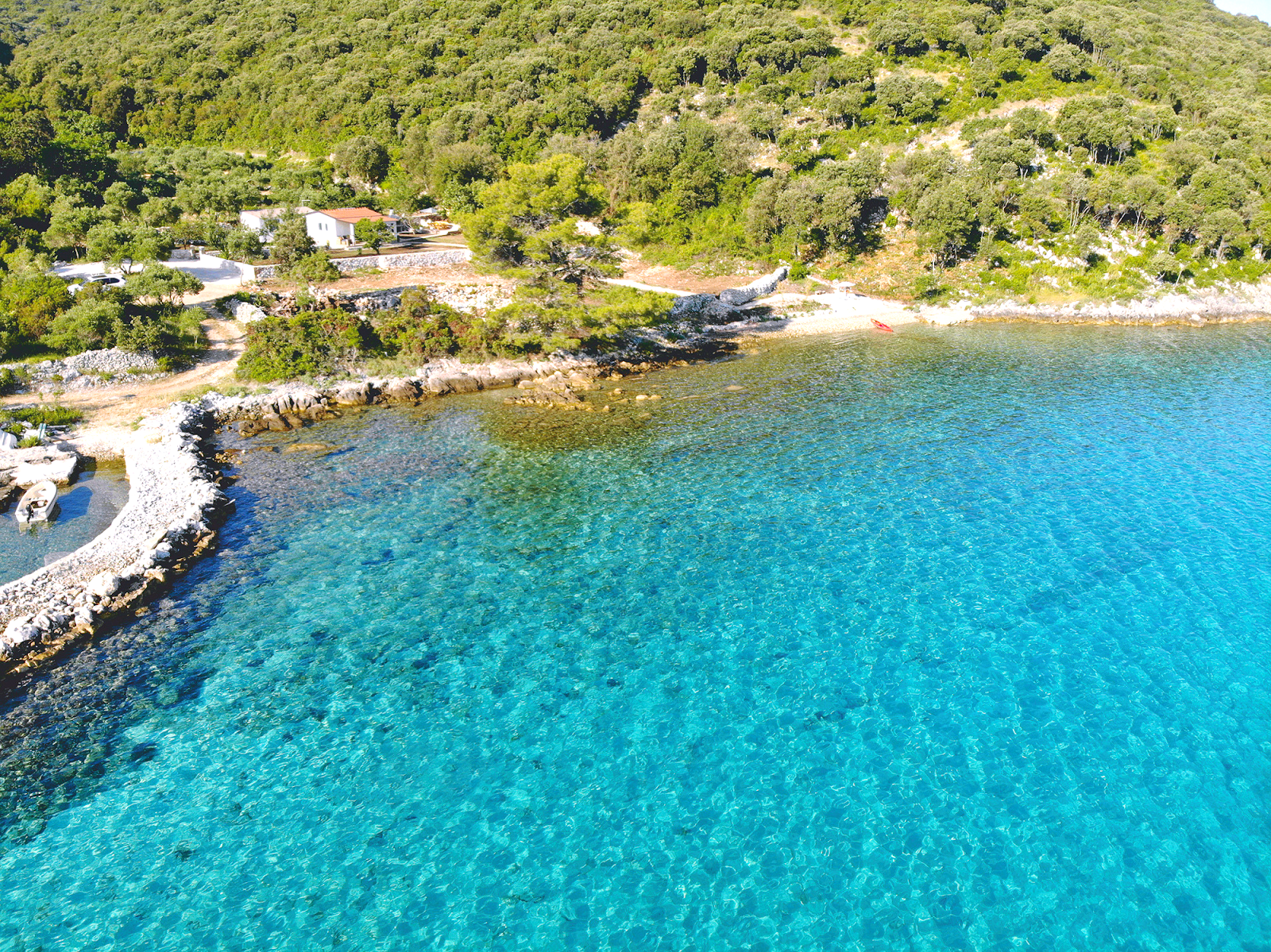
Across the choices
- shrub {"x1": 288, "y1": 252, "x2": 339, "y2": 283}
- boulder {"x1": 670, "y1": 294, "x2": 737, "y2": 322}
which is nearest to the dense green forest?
boulder {"x1": 670, "y1": 294, "x2": 737, "y2": 322}

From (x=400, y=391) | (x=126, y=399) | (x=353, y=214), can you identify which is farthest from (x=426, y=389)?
(x=353, y=214)

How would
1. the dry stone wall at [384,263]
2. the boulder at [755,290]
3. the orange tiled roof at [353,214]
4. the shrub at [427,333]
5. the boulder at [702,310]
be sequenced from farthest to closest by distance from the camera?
the orange tiled roof at [353,214]
the boulder at [755,290]
the dry stone wall at [384,263]
the boulder at [702,310]
the shrub at [427,333]

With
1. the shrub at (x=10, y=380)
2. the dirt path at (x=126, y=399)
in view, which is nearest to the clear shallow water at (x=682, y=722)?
the dirt path at (x=126, y=399)

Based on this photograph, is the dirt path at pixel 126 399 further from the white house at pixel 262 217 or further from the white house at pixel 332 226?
the white house at pixel 262 217

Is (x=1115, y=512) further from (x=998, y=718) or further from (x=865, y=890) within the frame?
(x=865, y=890)

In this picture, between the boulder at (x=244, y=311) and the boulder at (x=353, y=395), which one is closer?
the boulder at (x=353, y=395)

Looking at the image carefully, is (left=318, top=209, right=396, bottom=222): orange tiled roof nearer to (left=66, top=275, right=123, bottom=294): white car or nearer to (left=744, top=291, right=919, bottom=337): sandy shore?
(left=66, top=275, right=123, bottom=294): white car

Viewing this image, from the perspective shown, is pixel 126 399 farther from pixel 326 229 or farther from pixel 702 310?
pixel 702 310
